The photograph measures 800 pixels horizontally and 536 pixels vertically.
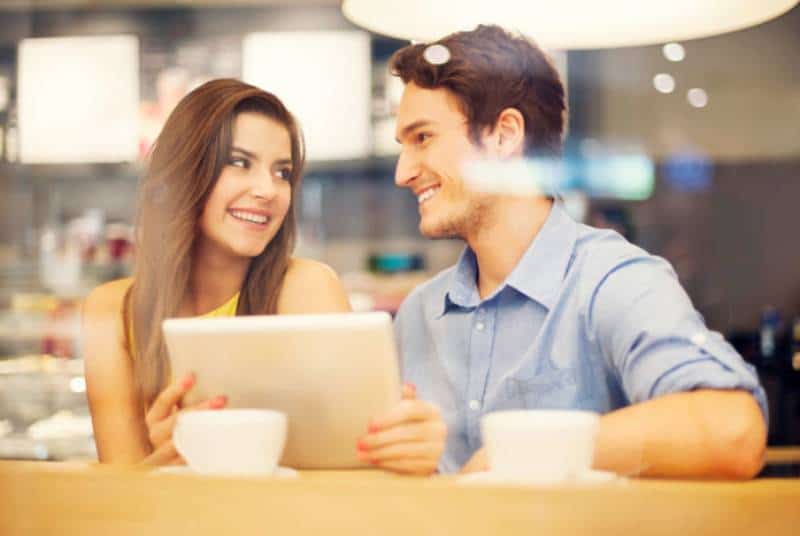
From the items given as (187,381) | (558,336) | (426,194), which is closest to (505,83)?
(426,194)

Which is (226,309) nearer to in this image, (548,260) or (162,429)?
(162,429)

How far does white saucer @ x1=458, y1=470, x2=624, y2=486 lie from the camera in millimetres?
872

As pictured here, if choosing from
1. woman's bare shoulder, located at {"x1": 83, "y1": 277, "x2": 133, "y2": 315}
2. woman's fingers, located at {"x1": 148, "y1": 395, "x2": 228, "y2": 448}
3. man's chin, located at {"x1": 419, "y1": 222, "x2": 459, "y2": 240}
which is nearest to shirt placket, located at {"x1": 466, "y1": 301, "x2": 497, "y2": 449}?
man's chin, located at {"x1": 419, "y1": 222, "x2": 459, "y2": 240}

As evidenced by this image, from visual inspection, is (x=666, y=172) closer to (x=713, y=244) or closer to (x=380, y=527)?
(x=713, y=244)

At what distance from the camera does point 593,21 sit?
1.19 metres

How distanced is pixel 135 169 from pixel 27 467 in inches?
17.0

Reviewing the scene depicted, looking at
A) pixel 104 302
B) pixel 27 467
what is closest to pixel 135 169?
pixel 104 302

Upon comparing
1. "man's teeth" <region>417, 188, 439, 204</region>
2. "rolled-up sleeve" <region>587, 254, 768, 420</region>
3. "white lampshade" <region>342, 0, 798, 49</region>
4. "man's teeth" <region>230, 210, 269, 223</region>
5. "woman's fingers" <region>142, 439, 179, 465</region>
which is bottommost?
"woman's fingers" <region>142, 439, 179, 465</region>

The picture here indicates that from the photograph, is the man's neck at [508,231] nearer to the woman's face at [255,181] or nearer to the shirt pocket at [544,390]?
the shirt pocket at [544,390]

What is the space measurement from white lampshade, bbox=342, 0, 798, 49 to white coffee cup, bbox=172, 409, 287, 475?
1.75 ft

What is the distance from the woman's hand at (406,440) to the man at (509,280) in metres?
0.07

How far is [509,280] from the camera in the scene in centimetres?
120

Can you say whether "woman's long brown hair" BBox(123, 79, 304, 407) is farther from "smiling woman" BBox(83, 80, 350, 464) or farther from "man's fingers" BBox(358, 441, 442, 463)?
"man's fingers" BBox(358, 441, 442, 463)

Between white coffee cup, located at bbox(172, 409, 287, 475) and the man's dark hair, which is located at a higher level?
the man's dark hair
